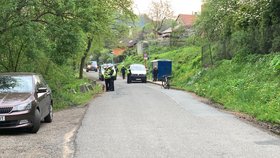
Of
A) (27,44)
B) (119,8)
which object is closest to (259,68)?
(27,44)

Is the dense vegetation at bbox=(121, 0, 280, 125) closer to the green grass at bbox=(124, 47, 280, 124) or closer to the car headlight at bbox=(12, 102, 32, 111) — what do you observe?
the green grass at bbox=(124, 47, 280, 124)

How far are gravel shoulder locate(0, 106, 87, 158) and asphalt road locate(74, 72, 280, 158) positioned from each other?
0.90 ft

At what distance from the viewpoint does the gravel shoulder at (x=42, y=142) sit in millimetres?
9148

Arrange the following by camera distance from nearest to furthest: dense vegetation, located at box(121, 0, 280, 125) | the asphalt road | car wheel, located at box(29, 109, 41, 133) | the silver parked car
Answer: the asphalt road → the silver parked car → car wheel, located at box(29, 109, 41, 133) → dense vegetation, located at box(121, 0, 280, 125)

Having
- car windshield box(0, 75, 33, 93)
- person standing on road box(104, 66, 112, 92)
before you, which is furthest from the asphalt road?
person standing on road box(104, 66, 112, 92)

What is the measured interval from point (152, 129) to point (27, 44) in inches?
320

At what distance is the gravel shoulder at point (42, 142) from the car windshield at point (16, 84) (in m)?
1.11

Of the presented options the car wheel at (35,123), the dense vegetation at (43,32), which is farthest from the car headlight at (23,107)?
the dense vegetation at (43,32)

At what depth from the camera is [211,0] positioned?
3797cm

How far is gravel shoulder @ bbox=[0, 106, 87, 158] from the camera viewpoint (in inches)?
360

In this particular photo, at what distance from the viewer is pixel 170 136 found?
36.5 feet

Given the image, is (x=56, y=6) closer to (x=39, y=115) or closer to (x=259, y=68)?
(x=39, y=115)

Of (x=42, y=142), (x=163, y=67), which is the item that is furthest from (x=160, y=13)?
(x=42, y=142)

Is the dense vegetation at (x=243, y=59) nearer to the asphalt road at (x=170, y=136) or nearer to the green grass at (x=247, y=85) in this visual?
the green grass at (x=247, y=85)
